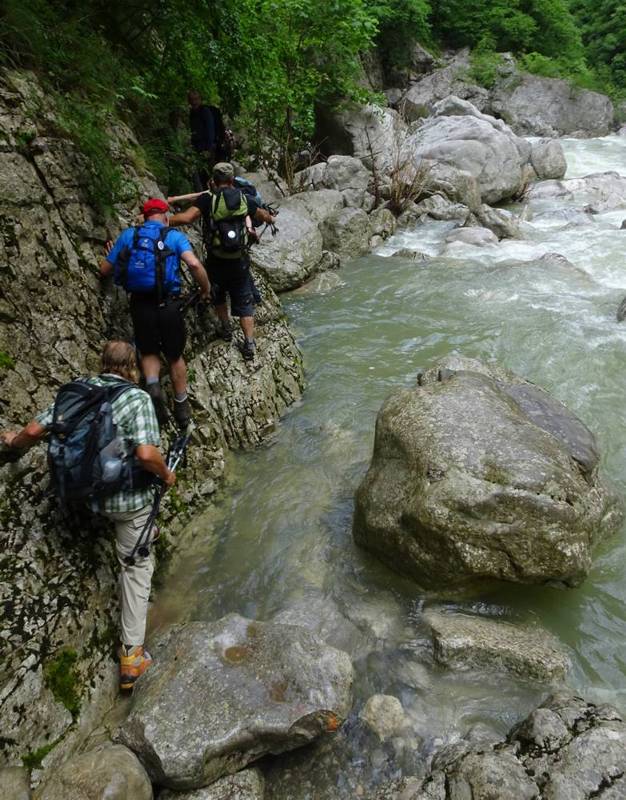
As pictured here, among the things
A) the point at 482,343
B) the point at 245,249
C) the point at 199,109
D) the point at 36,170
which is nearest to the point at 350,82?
the point at 199,109

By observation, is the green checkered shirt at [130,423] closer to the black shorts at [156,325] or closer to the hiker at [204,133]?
the black shorts at [156,325]

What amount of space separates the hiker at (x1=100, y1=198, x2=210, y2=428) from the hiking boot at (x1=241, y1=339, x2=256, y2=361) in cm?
141

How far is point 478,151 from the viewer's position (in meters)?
18.0

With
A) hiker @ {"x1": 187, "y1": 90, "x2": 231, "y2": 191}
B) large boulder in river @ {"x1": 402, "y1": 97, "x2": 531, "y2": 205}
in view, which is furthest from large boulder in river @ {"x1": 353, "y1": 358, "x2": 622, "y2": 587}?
large boulder in river @ {"x1": 402, "y1": 97, "x2": 531, "y2": 205}

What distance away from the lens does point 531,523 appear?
14.0 ft

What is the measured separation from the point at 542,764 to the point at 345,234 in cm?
1267

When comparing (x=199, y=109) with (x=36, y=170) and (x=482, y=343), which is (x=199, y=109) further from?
(x=482, y=343)

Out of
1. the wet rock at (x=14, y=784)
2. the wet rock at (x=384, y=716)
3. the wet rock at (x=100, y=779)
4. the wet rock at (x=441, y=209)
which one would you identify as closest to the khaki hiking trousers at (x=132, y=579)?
the wet rock at (x=100, y=779)

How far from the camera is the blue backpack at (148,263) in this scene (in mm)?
4988

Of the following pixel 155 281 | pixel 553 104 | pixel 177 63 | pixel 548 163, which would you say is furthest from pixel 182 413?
pixel 553 104

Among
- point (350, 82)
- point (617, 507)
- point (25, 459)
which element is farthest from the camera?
point (350, 82)

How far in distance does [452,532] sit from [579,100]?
106 ft

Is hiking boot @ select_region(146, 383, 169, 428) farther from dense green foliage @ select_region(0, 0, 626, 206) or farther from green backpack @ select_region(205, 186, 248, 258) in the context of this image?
dense green foliage @ select_region(0, 0, 626, 206)

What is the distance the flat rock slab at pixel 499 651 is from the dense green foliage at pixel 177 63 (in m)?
5.42
